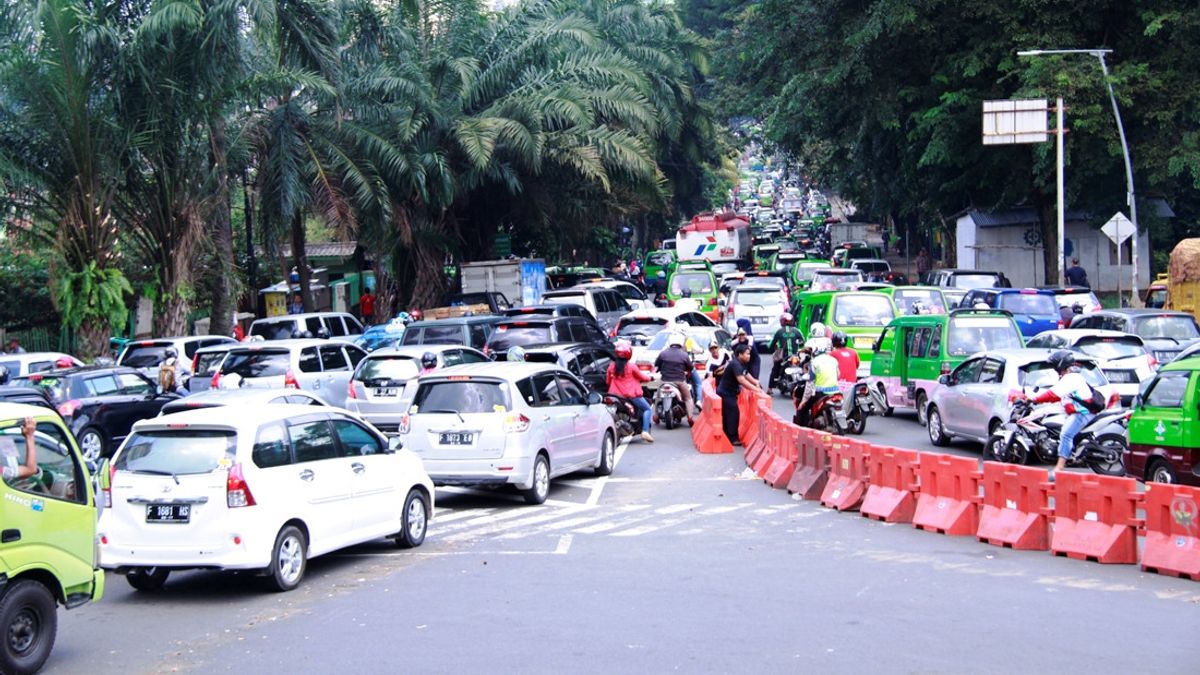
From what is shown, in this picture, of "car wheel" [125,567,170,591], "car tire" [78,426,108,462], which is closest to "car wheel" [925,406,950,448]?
"car wheel" [125,567,170,591]

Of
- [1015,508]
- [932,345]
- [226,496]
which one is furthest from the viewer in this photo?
[932,345]

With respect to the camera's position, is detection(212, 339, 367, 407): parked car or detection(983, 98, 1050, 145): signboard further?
detection(983, 98, 1050, 145): signboard

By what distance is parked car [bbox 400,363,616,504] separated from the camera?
50.6ft

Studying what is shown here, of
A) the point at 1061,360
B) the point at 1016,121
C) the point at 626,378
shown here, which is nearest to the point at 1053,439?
the point at 1061,360

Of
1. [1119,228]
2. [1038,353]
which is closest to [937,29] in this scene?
[1119,228]

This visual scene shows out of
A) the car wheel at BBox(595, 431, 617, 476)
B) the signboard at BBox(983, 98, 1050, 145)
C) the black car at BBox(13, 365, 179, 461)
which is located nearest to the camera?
the car wheel at BBox(595, 431, 617, 476)

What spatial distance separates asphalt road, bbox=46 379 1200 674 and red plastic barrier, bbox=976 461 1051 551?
197 millimetres

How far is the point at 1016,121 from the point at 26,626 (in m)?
33.2

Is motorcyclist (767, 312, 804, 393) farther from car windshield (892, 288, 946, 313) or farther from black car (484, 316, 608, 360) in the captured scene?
black car (484, 316, 608, 360)

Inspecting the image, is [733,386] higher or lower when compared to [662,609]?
higher

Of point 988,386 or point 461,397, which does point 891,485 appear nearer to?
point 988,386

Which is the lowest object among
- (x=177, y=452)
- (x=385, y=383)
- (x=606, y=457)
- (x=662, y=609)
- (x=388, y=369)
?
(x=662, y=609)

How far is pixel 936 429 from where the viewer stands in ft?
67.2

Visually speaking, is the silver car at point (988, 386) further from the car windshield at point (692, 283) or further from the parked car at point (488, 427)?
the car windshield at point (692, 283)
